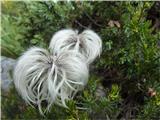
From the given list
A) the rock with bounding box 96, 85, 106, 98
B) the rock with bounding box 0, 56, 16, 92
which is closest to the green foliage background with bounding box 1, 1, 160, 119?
the rock with bounding box 96, 85, 106, 98

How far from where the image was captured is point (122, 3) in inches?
99.6

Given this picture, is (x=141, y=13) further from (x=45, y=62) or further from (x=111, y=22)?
(x=45, y=62)

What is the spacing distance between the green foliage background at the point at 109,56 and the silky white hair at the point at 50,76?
0.07 metres

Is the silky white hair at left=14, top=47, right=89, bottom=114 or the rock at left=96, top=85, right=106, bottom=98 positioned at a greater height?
the silky white hair at left=14, top=47, right=89, bottom=114

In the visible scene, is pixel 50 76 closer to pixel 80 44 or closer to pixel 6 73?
pixel 80 44

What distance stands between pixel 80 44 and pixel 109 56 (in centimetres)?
19

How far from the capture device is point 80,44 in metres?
2.30

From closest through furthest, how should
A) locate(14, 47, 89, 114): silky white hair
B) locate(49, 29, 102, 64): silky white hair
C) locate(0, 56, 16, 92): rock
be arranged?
locate(14, 47, 89, 114): silky white hair
locate(49, 29, 102, 64): silky white hair
locate(0, 56, 16, 92): rock

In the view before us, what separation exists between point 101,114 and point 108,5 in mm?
857

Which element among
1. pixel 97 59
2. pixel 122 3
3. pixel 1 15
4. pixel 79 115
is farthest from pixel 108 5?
pixel 1 15

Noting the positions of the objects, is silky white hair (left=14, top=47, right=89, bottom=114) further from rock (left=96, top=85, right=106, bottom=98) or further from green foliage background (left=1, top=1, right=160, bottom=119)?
rock (left=96, top=85, right=106, bottom=98)

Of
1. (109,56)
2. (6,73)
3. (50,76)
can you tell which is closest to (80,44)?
(109,56)

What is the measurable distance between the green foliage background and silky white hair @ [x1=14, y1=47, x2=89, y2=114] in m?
0.07

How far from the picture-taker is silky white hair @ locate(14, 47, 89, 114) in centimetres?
200
